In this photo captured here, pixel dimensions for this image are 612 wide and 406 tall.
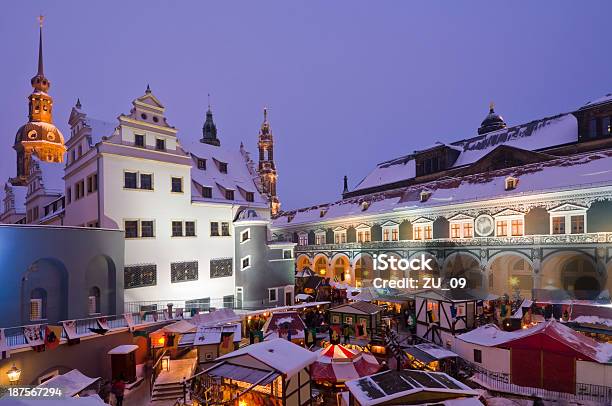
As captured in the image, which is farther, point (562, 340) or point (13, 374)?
point (13, 374)

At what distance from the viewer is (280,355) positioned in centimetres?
1308

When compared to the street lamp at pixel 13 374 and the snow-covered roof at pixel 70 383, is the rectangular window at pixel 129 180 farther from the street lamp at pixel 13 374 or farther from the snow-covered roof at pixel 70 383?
the snow-covered roof at pixel 70 383

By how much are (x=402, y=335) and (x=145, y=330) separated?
16747 millimetres

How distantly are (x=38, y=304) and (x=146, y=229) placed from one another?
8.68 meters

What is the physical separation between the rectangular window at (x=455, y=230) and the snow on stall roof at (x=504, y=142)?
47.3 feet

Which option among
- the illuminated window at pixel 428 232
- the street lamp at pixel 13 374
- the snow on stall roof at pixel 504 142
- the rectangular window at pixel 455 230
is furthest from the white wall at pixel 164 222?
the snow on stall roof at pixel 504 142

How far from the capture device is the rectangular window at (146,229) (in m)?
27.4

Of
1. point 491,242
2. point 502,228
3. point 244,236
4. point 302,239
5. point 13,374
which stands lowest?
point 13,374

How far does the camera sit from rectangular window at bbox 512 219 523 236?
31.7 metres

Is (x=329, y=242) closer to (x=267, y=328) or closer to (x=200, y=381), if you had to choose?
(x=267, y=328)

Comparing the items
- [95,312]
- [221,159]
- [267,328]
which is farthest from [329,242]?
[95,312]

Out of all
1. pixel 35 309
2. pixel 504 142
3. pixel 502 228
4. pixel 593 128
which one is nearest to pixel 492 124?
pixel 504 142

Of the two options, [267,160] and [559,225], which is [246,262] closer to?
[559,225]

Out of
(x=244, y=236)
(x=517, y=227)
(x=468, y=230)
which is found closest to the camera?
(x=517, y=227)
